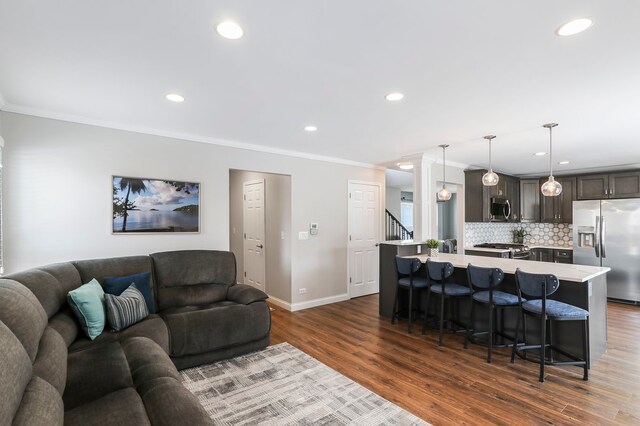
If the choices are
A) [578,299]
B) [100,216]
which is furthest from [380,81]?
[100,216]

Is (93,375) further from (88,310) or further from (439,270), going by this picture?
(439,270)

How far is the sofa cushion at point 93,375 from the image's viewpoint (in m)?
1.71

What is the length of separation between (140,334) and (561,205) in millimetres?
7683

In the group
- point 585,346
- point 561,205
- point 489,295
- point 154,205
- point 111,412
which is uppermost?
point 561,205

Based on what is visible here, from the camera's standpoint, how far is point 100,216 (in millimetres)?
3471

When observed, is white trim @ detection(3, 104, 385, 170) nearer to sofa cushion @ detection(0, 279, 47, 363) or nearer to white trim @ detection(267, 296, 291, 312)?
sofa cushion @ detection(0, 279, 47, 363)

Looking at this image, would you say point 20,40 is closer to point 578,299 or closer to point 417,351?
point 417,351

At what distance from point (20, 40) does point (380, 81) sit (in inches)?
92.0

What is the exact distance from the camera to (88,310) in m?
2.55

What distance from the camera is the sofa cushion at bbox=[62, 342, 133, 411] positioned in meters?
1.71

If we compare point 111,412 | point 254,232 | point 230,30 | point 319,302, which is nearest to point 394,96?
point 230,30

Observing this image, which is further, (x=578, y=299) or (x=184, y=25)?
(x=578, y=299)

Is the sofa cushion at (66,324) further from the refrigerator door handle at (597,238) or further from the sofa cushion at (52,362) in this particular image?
the refrigerator door handle at (597,238)

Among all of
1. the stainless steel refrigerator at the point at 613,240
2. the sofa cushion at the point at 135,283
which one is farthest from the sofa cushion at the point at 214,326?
the stainless steel refrigerator at the point at 613,240
